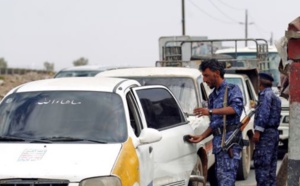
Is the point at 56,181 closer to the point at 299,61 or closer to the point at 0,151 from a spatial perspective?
the point at 0,151

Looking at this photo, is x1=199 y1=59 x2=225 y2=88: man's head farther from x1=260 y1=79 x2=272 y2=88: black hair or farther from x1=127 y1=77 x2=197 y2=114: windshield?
x1=127 y1=77 x2=197 y2=114: windshield

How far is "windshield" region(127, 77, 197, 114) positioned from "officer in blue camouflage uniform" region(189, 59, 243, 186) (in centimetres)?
243

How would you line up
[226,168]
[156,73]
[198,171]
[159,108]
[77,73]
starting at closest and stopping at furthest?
1. [226,168]
2. [159,108]
3. [198,171]
4. [156,73]
5. [77,73]

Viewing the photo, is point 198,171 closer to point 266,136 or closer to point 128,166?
point 266,136

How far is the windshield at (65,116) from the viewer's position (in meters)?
7.38

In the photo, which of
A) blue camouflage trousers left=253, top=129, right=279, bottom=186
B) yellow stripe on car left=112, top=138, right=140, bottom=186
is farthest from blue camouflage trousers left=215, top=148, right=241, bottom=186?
yellow stripe on car left=112, top=138, right=140, bottom=186

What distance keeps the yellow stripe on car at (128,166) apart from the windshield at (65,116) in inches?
6.6

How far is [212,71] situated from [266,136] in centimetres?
170

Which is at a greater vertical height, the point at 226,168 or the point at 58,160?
the point at 58,160

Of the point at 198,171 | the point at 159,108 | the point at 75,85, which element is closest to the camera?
the point at 75,85

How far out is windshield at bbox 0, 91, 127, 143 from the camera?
7379 millimetres

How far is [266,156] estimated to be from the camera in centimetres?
991

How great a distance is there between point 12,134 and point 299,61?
2893 mm

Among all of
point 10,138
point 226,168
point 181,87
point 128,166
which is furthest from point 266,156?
point 10,138
